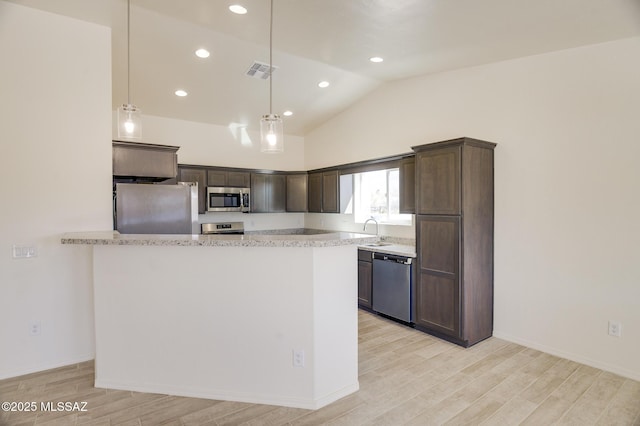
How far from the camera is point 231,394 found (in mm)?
2428

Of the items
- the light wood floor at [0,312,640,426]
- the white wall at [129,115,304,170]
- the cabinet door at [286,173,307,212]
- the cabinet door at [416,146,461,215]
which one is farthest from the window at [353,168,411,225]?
the light wood floor at [0,312,640,426]

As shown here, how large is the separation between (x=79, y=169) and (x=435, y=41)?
11.9 feet

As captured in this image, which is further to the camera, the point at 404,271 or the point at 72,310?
the point at 404,271

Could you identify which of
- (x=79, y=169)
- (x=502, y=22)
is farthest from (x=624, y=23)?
(x=79, y=169)

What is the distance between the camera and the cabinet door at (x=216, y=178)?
5.39m

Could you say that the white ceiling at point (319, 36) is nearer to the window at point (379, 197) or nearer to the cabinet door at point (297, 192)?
the window at point (379, 197)

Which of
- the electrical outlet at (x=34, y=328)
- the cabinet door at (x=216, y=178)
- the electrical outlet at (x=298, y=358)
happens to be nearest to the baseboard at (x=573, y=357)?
the electrical outlet at (x=298, y=358)

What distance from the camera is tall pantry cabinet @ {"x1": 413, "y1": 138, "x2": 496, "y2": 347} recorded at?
335 centimetres

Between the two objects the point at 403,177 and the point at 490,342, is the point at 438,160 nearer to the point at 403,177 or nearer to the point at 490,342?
the point at 403,177

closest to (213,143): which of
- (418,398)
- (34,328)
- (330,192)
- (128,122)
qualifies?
(330,192)

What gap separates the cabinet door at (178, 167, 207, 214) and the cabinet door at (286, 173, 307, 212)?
1.56 m

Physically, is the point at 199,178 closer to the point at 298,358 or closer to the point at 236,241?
the point at 236,241

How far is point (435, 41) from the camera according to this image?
3.12 m

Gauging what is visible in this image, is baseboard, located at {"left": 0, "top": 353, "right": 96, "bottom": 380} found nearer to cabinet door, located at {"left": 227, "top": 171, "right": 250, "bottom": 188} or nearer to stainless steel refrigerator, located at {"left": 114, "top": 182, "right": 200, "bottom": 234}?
stainless steel refrigerator, located at {"left": 114, "top": 182, "right": 200, "bottom": 234}
